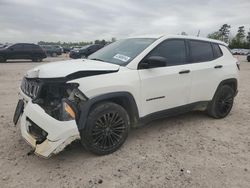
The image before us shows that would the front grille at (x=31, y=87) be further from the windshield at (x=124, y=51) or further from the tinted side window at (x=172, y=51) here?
the tinted side window at (x=172, y=51)

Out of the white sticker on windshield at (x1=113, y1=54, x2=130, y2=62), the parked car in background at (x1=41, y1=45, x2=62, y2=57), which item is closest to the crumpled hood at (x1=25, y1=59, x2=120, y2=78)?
the white sticker on windshield at (x1=113, y1=54, x2=130, y2=62)

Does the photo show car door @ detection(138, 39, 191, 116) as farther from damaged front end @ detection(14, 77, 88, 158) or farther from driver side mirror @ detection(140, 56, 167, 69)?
damaged front end @ detection(14, 77, 88, 158)

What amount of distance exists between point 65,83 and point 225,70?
3.48 metres

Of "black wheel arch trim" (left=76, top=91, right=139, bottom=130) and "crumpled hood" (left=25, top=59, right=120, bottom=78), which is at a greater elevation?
"crumpled hood" (left=25, top=59, right=120, bottom=78)

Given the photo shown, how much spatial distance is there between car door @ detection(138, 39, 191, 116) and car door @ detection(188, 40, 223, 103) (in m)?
0.19

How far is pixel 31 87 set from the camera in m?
3.51

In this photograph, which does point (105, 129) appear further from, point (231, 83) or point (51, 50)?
point (51, 50)

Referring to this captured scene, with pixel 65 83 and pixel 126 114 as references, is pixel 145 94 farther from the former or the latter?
pixel 65 83

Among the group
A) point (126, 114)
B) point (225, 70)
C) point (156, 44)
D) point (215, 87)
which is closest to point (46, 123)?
point (126, 114)

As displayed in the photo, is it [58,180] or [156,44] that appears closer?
[58,180]

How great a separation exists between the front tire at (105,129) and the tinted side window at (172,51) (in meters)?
1.18

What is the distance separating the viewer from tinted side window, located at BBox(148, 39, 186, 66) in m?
4.18

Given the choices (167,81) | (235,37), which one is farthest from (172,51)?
(235,37)

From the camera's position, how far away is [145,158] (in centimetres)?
353
